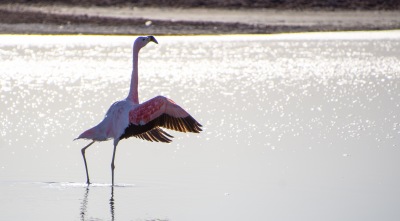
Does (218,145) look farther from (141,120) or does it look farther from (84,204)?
(84,204)

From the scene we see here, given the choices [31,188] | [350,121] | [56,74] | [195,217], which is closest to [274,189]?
[195,217]

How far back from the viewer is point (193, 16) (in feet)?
94.5

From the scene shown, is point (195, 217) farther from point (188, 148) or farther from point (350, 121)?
point (350, 121)

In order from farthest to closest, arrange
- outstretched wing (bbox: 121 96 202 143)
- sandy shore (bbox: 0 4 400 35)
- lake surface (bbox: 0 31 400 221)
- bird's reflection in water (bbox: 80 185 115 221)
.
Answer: sandy shore (bbox: 0 4 400 35) → outstretched wing (bbox: 121 96 202 143) → lake surface (bbox: 0 31 400 221) → bird's reflection in water (bbox: 80 185 115 221)

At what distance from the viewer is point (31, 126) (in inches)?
424

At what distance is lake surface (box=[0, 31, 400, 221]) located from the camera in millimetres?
7070

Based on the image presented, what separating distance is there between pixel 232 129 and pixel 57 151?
185 cm

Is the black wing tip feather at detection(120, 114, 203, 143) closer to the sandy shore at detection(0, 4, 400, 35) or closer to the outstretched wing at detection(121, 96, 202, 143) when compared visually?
the outstretched wing at detection(121, 96, 202, 143)

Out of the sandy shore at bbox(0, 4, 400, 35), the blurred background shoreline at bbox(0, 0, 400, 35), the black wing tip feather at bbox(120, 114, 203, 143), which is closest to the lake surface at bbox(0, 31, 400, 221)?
the black wing tip feather at bbox(120, 114, 203, 143)

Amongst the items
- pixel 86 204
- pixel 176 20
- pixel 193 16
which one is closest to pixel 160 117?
pixel 86 204

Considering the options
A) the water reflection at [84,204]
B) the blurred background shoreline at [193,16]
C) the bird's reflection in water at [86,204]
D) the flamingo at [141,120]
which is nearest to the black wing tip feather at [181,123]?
the flamingo at [141,120]

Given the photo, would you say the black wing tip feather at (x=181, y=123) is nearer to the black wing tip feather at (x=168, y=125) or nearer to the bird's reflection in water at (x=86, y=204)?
the black wing tip feather at (x=168, y=125)

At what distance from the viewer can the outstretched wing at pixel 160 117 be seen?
8.03 m

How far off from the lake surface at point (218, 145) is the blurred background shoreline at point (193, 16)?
23.6 feet
